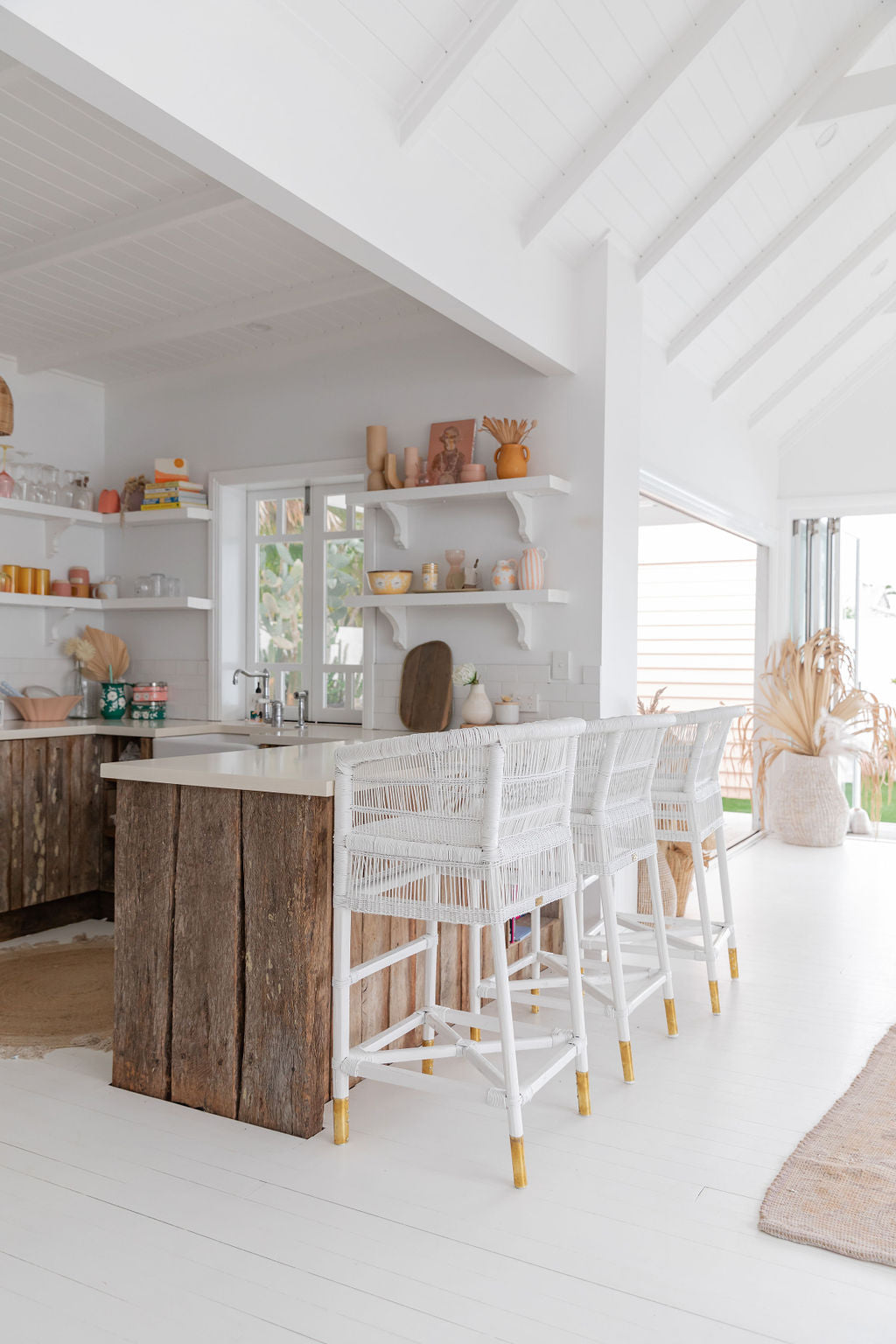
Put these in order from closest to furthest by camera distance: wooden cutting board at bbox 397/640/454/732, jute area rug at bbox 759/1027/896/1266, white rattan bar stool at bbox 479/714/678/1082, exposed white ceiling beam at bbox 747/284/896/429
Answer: jute area rug at bbox 759/1027/896/1266
white rattan bar stool at bbox 479/714/678/1082
wooden cutting board at bbox 397/640/454/732
exposed white ceiling beam at bbox 747/284/896/429

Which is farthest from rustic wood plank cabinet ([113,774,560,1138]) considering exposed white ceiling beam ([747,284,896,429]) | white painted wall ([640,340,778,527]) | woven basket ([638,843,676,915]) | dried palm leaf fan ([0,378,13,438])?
exposed white ceiling beam ([747,284,896,429])

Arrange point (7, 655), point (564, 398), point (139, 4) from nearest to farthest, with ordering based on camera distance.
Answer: point (139, 4), point (564, 398), point (7, 655)

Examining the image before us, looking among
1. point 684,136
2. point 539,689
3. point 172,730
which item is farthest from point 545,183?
point 172,730

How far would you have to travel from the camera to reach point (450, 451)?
4.37 m

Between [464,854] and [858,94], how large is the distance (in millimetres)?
3228

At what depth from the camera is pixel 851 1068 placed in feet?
9.70

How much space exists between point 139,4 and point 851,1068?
316 cm

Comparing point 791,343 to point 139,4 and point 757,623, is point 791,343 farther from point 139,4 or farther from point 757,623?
point 139,4

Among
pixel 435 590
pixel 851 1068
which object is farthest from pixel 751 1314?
pixel 435 590

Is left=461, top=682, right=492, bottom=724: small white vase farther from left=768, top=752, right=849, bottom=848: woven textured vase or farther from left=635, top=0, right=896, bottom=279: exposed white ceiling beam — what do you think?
left=768, top=752, right=849, bottom=848: woven textured vase

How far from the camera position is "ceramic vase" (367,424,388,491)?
14.8 ft

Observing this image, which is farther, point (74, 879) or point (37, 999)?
point (74, 879)

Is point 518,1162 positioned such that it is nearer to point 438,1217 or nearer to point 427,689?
point 438,1217

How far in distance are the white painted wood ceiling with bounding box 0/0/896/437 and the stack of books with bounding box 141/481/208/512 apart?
613 mm
